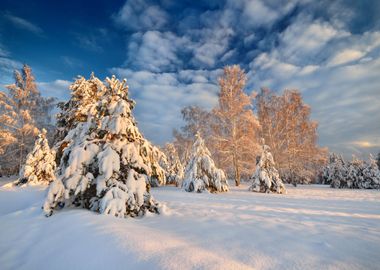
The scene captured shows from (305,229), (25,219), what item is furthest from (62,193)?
(305,229)

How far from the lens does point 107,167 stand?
4969 millimetres

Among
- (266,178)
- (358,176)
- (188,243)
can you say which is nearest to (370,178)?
(358,176)

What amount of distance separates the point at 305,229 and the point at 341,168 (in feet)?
66.2

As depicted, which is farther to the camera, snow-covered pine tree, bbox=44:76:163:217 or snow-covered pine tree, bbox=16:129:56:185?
snow-covered pine tree, bbox=16:129:56:185

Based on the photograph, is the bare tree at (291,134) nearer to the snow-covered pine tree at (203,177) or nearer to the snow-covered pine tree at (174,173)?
the snow-covered pine tree at (174,173)

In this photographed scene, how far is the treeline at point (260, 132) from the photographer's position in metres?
16.4

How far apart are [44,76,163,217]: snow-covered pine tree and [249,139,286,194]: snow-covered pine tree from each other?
28.5ft

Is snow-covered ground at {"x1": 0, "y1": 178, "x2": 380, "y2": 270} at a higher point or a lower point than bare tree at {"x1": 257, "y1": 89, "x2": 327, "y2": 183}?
lower

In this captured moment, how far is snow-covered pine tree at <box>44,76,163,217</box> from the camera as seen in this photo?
4.74m

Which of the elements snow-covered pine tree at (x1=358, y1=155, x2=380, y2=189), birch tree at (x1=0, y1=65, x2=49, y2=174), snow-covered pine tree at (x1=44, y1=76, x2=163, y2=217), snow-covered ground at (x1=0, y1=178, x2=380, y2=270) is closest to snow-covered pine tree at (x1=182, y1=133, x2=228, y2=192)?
snow-covered pine tree at (x1=44, y1=76, x2=163, y2=217)

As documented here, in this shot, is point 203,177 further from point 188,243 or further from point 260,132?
point 260,132

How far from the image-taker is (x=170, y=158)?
23484 millimetres

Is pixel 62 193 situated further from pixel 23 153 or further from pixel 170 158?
pixel 23 153

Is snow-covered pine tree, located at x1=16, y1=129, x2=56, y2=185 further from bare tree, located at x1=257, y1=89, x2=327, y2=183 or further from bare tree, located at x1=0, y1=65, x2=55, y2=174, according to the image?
bare tree, located at x1=257, y1=89, x2=327, y2=183
